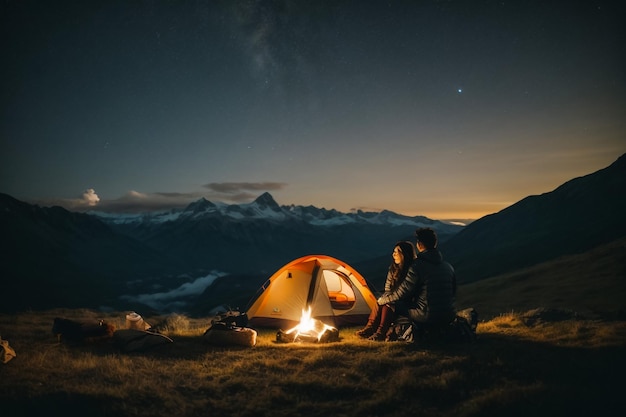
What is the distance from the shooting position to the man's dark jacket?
1119cm

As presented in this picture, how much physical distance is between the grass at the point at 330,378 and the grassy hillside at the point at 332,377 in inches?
1.0

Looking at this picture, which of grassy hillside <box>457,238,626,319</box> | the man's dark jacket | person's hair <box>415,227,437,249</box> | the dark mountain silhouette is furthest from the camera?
the dark mountain silhouette

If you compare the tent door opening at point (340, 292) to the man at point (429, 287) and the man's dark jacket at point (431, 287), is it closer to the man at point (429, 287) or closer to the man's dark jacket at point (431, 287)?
the man at point (429, 287)

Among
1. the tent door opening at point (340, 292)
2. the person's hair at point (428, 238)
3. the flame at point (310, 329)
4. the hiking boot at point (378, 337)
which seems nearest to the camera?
the person's hair at point (428, 238)

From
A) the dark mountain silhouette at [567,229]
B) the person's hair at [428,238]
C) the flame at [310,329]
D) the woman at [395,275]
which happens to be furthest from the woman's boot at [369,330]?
the dark mountain silhouette at [567,229]

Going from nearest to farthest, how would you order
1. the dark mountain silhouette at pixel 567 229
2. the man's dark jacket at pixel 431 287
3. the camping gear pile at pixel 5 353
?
the camping gear pile at pixel 5 353, the man's dark jacket at pixel 431 287, the dark mountain silhouette at pixel 567 229

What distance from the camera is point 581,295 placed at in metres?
40.8

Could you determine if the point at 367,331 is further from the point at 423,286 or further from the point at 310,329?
Result: the point at 423,286

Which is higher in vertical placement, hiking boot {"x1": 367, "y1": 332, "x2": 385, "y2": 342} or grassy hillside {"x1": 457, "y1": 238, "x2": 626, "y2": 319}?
hiking boot {"x1": 367, "y1": 332, "x2": 385, "y2": 342}

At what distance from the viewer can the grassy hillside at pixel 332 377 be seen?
739 cm

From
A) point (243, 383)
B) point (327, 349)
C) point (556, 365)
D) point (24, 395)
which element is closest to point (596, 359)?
point (556, 365)

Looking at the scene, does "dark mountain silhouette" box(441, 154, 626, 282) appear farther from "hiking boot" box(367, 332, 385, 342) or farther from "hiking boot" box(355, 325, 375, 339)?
"hiking boot" box(367, 332, 385, 342)

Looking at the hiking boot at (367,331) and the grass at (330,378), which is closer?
the grass at (330,378)

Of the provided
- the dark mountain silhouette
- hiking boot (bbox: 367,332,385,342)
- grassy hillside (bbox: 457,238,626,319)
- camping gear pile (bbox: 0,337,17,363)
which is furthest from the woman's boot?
the dark mountain silhouette
